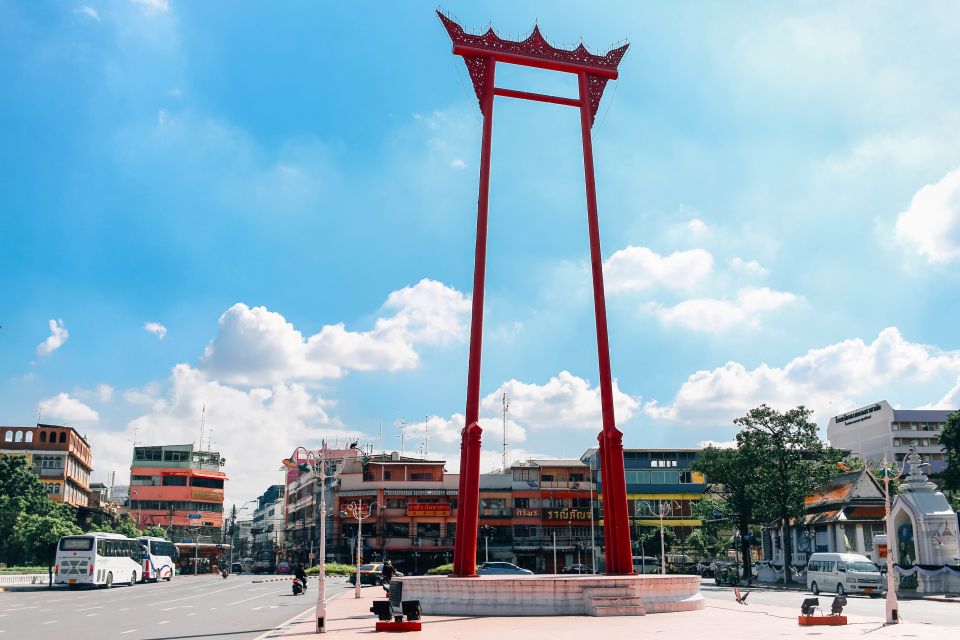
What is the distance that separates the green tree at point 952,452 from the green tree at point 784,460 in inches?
490

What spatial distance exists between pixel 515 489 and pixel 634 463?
15.1 metres

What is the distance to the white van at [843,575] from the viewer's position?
3722 centimetres

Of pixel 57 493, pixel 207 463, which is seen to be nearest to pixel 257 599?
pixel 57 493

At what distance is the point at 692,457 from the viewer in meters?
91.7

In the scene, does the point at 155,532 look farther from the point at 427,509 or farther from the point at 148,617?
the point at 148,617

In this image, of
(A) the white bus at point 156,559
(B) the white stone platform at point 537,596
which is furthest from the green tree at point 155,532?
(B) the white stone platform at point 537,596

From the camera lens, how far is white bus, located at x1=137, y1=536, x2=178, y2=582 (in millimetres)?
59812

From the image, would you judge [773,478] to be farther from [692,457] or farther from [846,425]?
[846,425]

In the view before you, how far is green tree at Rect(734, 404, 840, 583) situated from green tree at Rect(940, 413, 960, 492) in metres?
12.4

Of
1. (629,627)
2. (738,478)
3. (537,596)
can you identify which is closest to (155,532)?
(738,478)

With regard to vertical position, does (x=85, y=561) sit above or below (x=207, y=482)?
below

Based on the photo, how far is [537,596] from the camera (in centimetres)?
2300

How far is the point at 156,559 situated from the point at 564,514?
126ft

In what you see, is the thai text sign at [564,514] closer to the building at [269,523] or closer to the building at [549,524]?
the building at [549,524]
